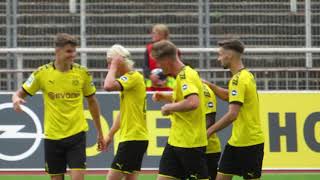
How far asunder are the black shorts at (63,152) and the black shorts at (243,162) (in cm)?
159

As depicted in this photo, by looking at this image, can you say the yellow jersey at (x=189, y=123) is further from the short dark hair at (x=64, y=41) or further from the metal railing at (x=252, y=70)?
the metal railing at (x=252, y=70)

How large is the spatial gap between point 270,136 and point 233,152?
3.75 meters

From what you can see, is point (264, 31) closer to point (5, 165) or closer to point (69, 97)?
point (5, 165)

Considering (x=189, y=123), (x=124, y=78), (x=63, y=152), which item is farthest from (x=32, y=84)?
(x=189, y=123)

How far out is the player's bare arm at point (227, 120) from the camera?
9.14m

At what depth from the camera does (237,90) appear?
9352mm

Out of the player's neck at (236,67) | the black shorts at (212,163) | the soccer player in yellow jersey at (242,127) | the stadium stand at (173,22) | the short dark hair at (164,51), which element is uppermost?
the stadium stand at (173,22)

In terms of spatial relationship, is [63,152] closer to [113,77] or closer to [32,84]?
[32,84]

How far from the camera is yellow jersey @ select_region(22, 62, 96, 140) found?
10.0 metres

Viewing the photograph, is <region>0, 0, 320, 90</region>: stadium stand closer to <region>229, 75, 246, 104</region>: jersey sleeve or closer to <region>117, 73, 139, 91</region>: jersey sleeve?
<region>117, 73, 139, 91</region>: jersey sleeve

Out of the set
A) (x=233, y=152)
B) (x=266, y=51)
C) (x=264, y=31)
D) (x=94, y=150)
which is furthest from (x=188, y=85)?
(x=264, y=31)

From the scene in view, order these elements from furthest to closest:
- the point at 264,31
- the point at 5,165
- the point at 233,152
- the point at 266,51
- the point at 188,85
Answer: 1. the point at 264,31
2. the point at 266,51
3. the point at 5,165
4. the point at 233,152
5. the point at 188,85

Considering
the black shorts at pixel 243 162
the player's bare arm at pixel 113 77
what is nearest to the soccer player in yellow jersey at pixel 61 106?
the player's bare arm at pixel 113 77

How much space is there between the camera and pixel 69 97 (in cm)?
1002
